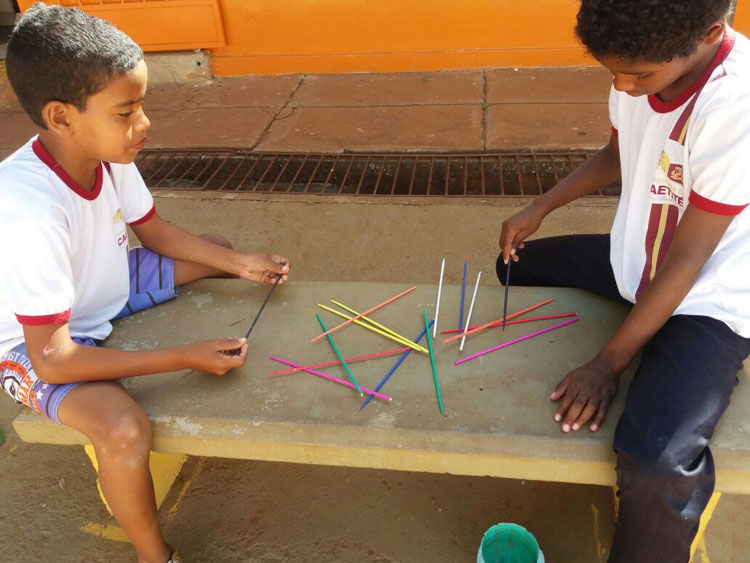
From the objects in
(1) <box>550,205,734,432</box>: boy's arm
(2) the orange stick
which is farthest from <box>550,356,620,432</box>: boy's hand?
(2) the orange stick

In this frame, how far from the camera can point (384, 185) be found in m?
4.19

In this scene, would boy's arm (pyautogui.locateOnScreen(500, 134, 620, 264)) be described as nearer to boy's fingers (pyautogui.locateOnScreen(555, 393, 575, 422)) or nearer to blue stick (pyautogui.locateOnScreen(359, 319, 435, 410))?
blue stick (pyautogui.locateOnScreen(359, 319, 435, 410))

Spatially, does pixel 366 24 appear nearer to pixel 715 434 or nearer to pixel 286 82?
pixel 286 82

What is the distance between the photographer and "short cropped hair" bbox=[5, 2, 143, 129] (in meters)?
1.66

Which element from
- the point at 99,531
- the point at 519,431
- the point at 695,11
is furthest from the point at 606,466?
the point at 99,531

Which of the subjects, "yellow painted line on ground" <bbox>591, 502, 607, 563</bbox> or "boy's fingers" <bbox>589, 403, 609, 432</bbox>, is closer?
"boy's fingers" <bbox>589, 403, 609, 432</bbox>

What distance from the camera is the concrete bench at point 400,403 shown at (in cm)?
161

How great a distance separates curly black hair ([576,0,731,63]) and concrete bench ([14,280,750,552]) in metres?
0.86

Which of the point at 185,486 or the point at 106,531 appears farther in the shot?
the point at 185,486

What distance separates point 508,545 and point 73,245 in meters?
1.58

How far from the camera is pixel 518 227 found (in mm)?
2201

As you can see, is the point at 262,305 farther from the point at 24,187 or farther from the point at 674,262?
the point at 674,262

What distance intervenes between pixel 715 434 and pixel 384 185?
2924 millimetres

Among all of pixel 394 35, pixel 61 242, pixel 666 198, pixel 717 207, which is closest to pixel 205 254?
pixel 61 242
